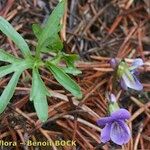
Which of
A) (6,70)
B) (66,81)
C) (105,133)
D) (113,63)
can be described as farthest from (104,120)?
(6,70)

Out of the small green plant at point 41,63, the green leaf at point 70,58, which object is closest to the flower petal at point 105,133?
the small green plant at point 41,63

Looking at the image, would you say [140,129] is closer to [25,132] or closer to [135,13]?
[25,132]

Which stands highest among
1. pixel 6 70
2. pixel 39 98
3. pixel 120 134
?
pixel 6 70

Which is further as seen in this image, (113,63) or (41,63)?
(113,63)

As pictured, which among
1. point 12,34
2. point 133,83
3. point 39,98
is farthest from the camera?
point 133,83

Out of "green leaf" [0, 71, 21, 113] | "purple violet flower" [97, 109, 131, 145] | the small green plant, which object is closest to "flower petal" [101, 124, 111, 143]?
"purple violet flower" [97, 109, 131, 145]

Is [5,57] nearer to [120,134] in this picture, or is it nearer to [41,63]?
[41,63]

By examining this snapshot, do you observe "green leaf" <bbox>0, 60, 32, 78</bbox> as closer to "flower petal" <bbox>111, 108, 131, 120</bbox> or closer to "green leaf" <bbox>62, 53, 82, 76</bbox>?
"green leaf" <bbox>62, 53, 82, 76</bbox>

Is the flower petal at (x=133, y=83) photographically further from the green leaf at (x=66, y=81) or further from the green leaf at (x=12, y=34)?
the green leaf at (x=12, y=34)

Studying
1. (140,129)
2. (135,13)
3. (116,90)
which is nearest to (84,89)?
(116,90)
